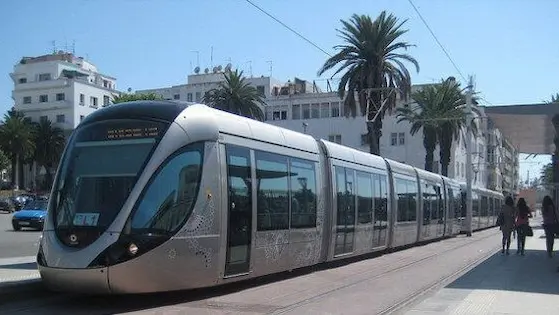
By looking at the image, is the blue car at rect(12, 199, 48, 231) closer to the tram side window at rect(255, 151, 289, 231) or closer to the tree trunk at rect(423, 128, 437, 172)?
the tram side window at rect(255, 151, 289, 231)

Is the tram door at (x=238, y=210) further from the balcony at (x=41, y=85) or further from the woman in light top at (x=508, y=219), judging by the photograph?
the balcony at (x=41, y=85)

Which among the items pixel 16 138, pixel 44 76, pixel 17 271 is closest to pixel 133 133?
pixel 17 271

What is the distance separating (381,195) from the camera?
19812 mm

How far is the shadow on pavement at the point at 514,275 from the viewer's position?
13070mm

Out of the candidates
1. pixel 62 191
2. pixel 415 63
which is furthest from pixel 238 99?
pixel 62 191

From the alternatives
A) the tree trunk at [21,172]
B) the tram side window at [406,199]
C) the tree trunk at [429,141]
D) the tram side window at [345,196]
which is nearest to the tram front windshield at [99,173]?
A: the tram side window at [345,196]

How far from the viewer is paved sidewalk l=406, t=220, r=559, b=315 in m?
10.2

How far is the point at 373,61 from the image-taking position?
37531mm

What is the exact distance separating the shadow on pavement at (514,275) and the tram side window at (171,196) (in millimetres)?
6014

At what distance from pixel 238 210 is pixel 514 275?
780 centimetres

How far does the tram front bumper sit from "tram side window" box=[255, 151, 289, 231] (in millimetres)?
3310

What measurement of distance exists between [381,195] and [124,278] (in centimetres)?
1167

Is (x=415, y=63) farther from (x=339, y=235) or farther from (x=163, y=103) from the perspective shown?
(x=163, y=103)

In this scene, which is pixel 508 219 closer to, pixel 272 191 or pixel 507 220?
pixel 507 220
